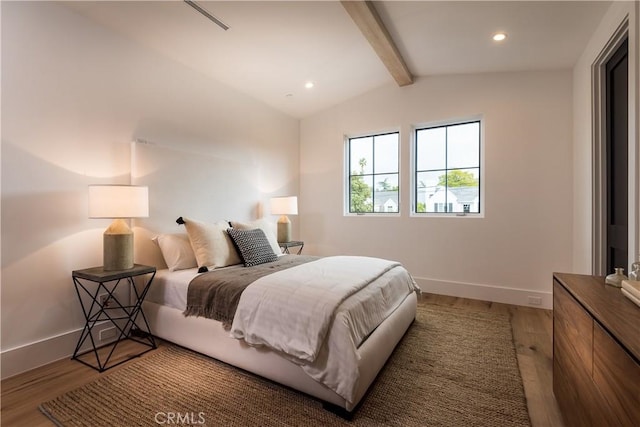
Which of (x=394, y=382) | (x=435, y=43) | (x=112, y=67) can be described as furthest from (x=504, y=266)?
(x=112, y=67)

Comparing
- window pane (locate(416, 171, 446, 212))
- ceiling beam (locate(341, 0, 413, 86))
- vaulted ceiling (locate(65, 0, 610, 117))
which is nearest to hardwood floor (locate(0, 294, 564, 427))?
window pane (locate(416, 171, 446, 212))

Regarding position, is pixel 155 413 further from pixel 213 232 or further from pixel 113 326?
pixel 213 232

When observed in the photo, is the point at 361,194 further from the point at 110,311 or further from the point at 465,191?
the point at 110,311

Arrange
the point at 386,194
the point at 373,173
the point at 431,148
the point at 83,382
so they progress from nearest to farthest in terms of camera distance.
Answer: the point at 83,382
the point at 431,148
the point at 386,194
the point at 373,173

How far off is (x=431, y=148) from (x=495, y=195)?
40.3 inches

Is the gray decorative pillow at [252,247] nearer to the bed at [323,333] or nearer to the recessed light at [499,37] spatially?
the bed at [323,333]

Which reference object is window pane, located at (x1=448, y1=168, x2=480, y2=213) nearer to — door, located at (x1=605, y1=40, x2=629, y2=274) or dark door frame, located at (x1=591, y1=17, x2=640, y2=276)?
dark door frame, located at (x1=591, y1=17, x2=640, y2=276)

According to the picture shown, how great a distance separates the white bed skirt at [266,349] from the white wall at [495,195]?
57.8 inches

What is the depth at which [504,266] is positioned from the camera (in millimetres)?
3523

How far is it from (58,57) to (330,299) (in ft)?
8.91

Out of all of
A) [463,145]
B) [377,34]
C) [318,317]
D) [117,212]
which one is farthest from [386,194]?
[117,212]

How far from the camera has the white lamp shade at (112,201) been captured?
2143 millimetres

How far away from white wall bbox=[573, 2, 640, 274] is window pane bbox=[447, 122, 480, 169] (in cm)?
96

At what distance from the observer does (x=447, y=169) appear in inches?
155
